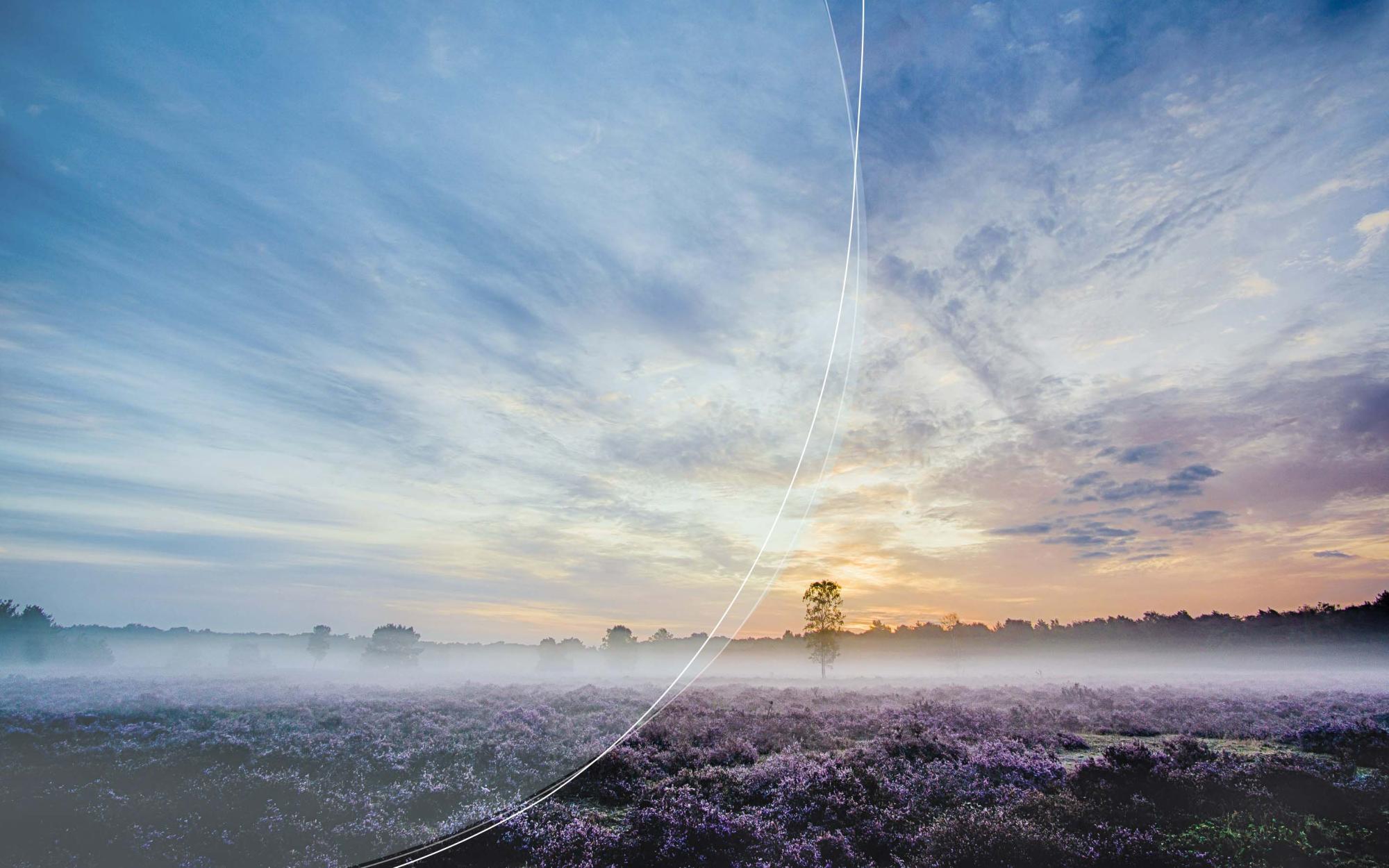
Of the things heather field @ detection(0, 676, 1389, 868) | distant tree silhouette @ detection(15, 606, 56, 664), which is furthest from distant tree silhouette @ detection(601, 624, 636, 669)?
distant tree silhouette @ detection(15, 606, 56, 664)

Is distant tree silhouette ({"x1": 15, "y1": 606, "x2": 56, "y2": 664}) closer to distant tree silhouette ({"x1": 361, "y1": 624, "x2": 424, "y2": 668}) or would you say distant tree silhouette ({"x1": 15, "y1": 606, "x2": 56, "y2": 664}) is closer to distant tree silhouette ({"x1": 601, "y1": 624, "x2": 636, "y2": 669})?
distant tree silhouette ({"x1": 361, "y1": 624, "x2": 424, "y2": 668})

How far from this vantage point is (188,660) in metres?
6.33

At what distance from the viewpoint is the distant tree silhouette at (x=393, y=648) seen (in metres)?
5.06

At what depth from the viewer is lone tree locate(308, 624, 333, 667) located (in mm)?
4781

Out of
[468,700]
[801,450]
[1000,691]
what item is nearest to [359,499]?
[801,450]

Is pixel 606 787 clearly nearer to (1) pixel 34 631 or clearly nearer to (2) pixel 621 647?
(2) pixel 621 647

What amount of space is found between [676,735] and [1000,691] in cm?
2654

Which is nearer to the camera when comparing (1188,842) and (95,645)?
(95,645)

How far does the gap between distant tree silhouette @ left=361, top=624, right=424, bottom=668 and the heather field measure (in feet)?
2.86

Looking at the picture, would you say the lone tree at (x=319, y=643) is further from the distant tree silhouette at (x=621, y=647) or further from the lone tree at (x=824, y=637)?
the lone tree at (x=824, y=637)

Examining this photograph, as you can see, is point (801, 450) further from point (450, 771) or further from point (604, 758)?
point (604, 758)

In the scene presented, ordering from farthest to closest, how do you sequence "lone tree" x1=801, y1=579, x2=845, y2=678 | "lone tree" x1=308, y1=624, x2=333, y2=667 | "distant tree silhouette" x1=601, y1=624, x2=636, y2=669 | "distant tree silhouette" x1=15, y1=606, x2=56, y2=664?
"lone tree" x1=801, y1=579, x2=845, y2=678 < "lone tree" x1=308, y1=624, x2=333, y2=667 < "distant tree silhouette" x1=601, y1=624, x2=636, y2=669 < "distant tree silhouette" x1=15, y1=606, x2=56, y2=664

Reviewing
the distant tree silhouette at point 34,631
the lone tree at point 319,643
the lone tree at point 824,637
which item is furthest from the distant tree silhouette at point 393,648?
the lone tree at point 824,637

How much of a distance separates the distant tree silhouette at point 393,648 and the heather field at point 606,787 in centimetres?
87
